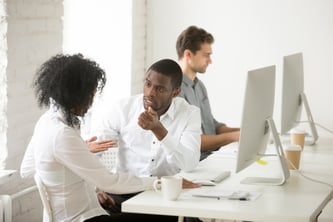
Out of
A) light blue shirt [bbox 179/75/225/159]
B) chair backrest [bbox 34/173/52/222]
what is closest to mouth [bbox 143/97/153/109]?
light blue shirt [bbox 179/75/225/159]

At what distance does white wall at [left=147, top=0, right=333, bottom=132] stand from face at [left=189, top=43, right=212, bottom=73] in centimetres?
98

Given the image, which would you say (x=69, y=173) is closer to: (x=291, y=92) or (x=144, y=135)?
(x=144, y=135)

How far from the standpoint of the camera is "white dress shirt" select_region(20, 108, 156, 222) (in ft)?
8.88

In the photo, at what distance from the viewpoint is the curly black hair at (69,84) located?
2766mm

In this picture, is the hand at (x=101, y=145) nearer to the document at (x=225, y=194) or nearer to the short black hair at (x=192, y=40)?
the document at (x=225, y=194)

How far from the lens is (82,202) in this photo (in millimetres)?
2785

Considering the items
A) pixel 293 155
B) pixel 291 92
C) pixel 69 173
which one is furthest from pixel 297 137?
pixel 69 173

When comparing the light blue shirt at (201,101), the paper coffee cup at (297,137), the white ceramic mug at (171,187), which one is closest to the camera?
the white ceramic mug at (171,187)

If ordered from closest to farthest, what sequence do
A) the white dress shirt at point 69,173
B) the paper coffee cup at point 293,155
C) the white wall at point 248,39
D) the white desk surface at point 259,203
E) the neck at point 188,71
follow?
the white desk surface at point 259,203, the white dress shirt at point 69,173, the paper coffee cup at point 293,155, the neck at point 188,71, the white wall at point 248,39

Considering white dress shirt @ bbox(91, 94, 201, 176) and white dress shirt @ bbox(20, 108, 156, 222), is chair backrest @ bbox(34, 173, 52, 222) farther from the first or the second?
white dress shirt @ bbox(91, 94, 201, 176)

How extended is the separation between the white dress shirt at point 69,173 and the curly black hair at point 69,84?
0.16ft

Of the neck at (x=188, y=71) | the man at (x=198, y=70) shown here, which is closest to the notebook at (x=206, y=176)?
the man at (x=198, y=70)

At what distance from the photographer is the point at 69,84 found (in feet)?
9.07

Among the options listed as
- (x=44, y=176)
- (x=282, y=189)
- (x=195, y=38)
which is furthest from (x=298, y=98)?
(x=44, y=176)
